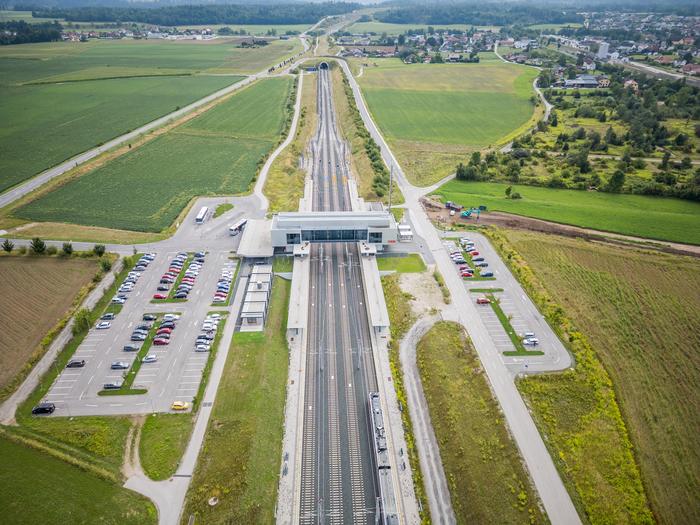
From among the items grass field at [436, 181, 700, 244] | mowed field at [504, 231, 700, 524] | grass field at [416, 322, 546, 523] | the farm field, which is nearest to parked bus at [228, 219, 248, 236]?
grass field at [416, 322, 546, 523]

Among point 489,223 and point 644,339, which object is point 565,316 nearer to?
point 644,339

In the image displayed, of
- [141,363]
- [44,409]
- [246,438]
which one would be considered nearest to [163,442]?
[246,438]

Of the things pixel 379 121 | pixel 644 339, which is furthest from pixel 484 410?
pixel 379 121

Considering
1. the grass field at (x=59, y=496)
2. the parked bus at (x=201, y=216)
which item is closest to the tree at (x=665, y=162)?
the parked bus at (x=201, y=216)

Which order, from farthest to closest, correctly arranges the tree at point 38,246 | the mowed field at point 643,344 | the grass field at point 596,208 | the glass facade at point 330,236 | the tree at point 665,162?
the tree at point 665,162 < the grass field at point 596,208 < the glass facade at point 330,236 < the tree at point 38,246 < the mowed field at point 643,344

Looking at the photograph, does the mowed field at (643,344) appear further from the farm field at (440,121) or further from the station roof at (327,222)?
the farm field at (440,121)
